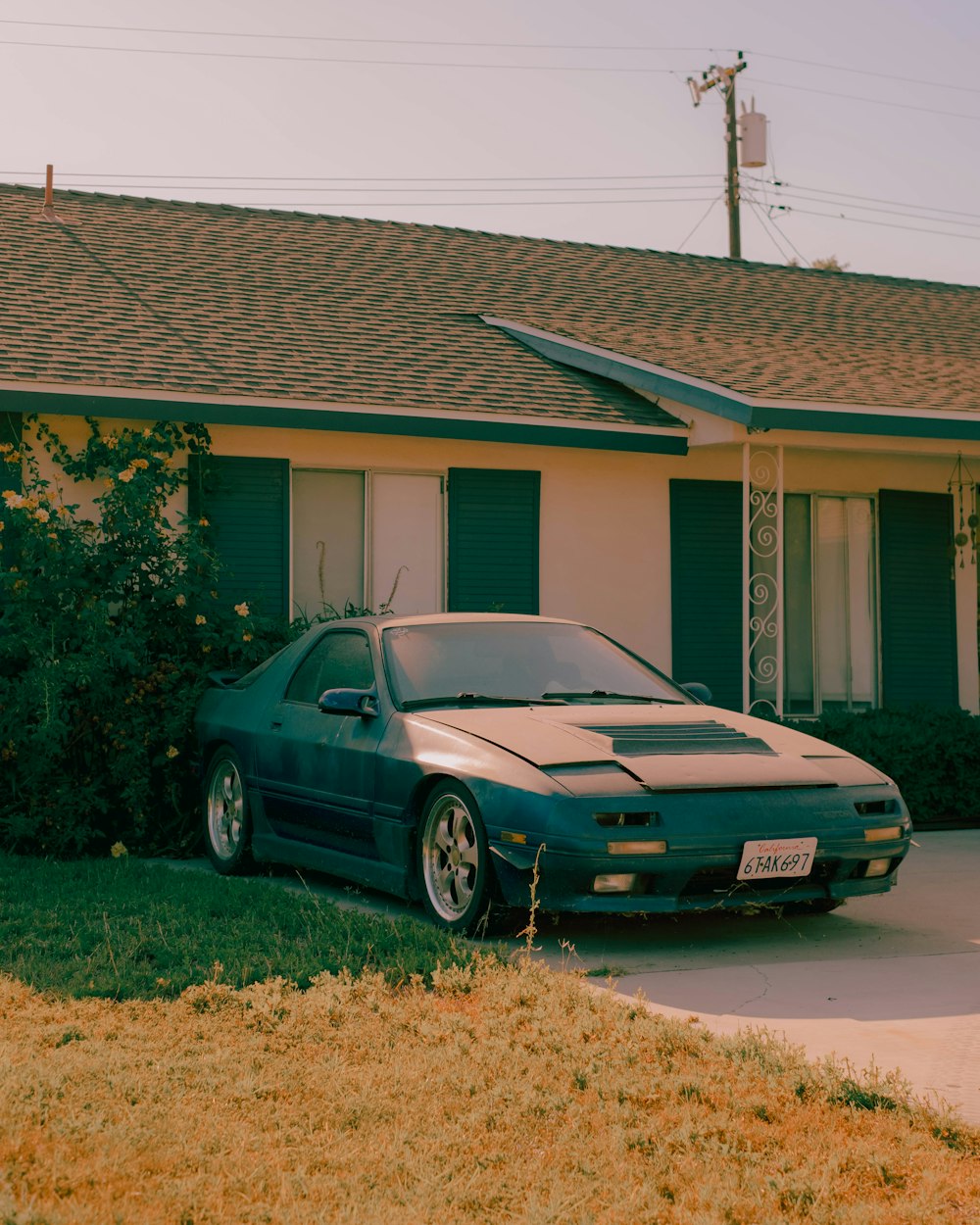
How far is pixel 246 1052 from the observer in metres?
4.86

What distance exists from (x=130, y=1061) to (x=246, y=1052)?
1.16 feet

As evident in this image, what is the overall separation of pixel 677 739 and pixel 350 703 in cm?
162

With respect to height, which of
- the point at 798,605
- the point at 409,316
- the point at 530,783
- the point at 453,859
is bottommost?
the point at 453,859

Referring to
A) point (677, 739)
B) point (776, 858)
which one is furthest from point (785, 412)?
point (776, 858)

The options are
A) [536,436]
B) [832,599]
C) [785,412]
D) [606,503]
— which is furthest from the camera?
[832,599]

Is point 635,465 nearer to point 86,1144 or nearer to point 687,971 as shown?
point 687,971

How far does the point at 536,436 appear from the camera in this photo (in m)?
12.0

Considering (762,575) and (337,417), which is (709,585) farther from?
(337,417)

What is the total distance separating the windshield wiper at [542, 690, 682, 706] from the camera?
7809 mm

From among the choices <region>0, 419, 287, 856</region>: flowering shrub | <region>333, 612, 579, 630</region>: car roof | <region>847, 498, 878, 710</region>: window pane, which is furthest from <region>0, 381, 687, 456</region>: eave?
<region>333, 612, 579, 630</region>: car roof

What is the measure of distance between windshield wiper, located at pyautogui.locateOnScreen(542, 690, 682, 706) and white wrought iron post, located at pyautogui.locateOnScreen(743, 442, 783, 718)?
3.56 metres

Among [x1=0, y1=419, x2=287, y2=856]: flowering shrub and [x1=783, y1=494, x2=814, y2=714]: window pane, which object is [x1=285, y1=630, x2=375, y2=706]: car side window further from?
[x1=783, y1=494, x2=814, y2=714]: window pane

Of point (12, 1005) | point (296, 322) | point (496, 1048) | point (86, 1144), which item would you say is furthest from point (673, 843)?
point (296, 322)

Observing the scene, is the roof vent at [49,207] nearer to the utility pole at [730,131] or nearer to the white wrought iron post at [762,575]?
the white wrought iron post at [762,575]
